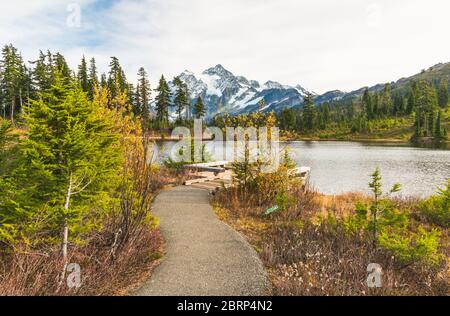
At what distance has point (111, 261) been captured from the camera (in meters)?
5.30

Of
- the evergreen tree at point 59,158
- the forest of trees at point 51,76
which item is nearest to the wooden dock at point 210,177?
the evergreen tree at point 59,158

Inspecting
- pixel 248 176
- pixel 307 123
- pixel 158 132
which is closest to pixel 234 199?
pixel 248 176

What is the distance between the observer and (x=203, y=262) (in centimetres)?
584

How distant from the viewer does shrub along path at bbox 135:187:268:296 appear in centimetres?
487

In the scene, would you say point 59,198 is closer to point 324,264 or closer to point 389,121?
point 324,264

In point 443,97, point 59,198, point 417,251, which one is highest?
point 443,97

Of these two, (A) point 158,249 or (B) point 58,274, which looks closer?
(B) point 58,274

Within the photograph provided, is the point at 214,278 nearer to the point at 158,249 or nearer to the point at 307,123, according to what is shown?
the point at 158,249

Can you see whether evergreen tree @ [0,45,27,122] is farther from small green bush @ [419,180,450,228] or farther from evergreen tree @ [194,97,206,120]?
small green bush @ [419,180,450,228]

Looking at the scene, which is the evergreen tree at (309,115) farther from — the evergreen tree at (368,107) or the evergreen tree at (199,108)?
the evergreen tree at (199,108)

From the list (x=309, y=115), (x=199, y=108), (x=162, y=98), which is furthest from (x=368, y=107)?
(x=162, y=98)

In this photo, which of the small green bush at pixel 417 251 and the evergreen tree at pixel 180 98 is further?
the evergreen tree at pixel 180 98

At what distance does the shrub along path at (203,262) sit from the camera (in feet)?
16.0

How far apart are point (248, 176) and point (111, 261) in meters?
7.38
